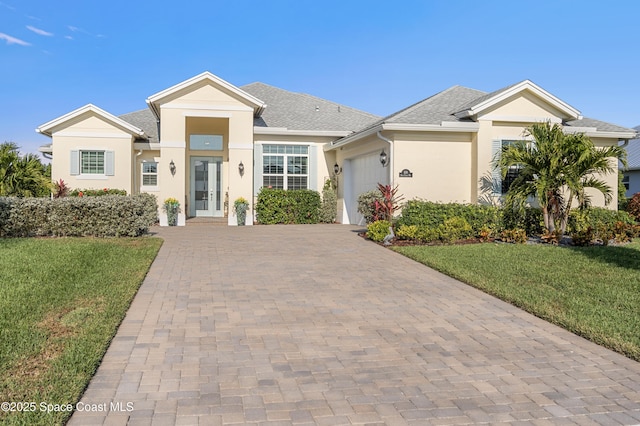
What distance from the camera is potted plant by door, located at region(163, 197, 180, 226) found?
17969mm

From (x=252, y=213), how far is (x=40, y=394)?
1550 centimetres

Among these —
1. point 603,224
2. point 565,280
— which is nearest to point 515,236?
point 603,224

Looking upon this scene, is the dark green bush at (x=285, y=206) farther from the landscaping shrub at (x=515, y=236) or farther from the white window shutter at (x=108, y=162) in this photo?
the landscaping shrub at (x=515, y=236)

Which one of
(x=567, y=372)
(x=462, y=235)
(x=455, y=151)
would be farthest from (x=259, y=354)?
(x=455, y=151)

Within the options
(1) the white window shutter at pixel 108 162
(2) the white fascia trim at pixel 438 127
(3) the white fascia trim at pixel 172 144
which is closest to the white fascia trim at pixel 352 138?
(2) the white fascia trim at pixel 438 127

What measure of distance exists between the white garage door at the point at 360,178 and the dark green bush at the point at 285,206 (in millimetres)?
1498

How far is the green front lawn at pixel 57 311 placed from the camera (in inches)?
151

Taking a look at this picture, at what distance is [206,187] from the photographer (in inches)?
855

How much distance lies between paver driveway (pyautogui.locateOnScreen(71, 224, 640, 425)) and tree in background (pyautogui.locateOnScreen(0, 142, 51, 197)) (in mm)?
9902

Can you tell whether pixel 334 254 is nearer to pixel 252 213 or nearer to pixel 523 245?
pixel 523 245

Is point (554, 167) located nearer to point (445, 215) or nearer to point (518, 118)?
point (445, 215)

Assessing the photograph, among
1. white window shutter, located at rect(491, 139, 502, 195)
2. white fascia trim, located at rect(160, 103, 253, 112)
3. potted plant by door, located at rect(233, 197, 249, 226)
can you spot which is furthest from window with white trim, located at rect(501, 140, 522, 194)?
white fascia trim, located at rect(160, 103, 253, 112)

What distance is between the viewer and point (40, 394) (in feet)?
12.1

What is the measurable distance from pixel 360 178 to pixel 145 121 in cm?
1121
